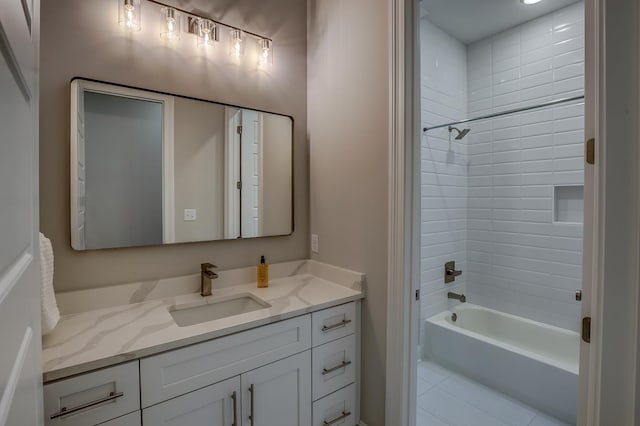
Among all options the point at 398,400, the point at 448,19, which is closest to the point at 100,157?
the point at 398,400

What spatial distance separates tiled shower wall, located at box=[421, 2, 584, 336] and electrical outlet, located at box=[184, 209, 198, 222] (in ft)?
5.73

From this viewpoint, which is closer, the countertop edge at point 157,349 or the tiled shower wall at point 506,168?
the countertop edge at point 157,349

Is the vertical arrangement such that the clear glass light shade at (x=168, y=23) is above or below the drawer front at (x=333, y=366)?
above

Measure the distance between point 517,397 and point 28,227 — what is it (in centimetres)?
260

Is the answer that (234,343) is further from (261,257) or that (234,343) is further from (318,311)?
(261,257)

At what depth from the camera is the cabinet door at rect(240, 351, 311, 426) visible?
4.10 ft

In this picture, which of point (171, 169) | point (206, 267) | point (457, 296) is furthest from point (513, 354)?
point (171, 169)

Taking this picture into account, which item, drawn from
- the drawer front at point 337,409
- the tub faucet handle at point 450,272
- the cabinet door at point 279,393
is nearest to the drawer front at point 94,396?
the cabinet door at point 279,393

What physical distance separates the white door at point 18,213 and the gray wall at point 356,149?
1277 millimetres

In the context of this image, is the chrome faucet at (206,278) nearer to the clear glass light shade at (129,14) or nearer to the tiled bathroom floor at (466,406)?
the clear glass light shade at (129,14)

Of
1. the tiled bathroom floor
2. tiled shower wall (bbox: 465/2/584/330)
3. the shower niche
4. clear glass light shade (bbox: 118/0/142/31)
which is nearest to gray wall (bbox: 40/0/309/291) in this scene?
clear glass light shade (bbox: 118/0/142/31)

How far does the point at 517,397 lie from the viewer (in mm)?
1996

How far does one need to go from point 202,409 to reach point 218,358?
0.61 ft

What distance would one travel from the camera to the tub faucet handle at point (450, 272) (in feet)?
8.79
